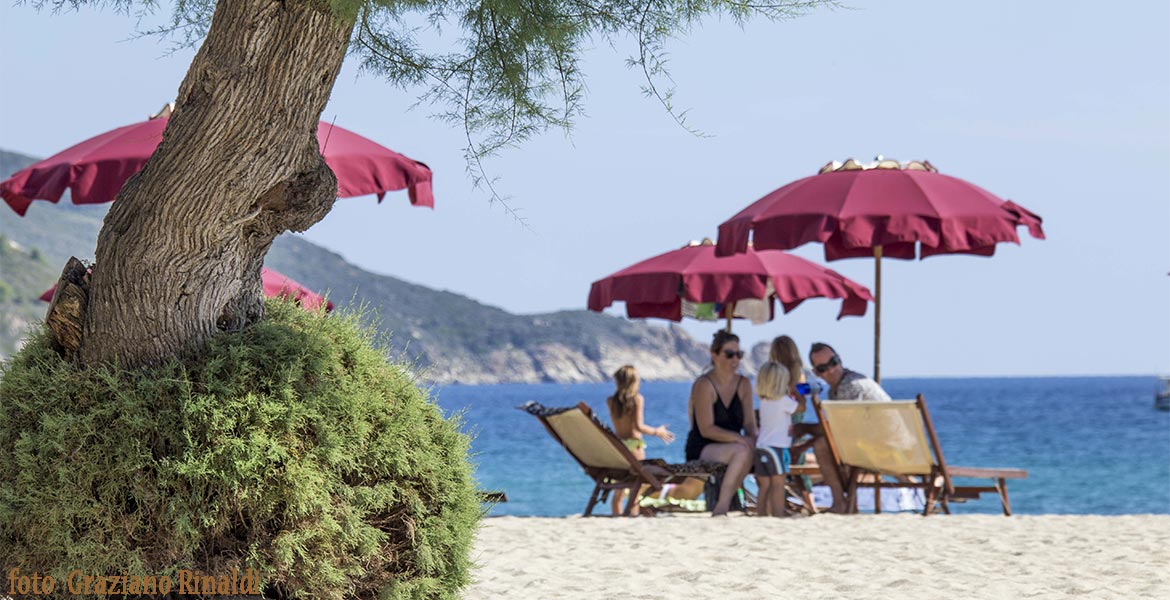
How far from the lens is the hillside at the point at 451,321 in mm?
81625

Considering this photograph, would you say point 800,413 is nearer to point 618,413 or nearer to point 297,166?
point 618,413

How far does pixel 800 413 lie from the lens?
866cm

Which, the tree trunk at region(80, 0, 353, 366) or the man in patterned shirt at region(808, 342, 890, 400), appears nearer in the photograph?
the tree trunk at region(80, 0, 353, 366)

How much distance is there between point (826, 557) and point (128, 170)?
13.3 feet

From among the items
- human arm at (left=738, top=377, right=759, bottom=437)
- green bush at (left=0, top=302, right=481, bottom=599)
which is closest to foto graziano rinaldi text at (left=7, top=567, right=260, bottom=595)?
green bush at (left=0, top=302, right=481, bottom=599)

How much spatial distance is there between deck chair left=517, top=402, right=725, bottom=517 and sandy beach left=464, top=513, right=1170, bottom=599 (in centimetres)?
53

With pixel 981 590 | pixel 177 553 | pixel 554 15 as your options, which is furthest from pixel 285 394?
pixel 981 590

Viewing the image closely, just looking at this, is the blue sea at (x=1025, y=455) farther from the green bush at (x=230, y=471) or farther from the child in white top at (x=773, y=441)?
the child in white top at (x=773, y=441)

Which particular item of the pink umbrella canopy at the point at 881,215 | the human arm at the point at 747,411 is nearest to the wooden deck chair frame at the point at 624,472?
the human arm at the point at 747,411

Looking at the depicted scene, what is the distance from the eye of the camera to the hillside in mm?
81625

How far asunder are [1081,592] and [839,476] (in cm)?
333

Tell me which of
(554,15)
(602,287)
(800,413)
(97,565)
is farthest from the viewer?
(602,287)

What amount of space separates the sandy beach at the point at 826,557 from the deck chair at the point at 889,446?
0.37 meters

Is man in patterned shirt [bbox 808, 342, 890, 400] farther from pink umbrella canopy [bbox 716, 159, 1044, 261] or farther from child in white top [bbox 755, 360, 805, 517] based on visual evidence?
pink umbrella canopy [bbox 716, 159, 1044, 261]
